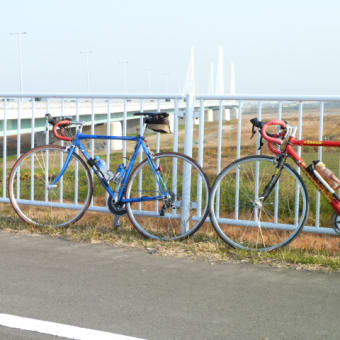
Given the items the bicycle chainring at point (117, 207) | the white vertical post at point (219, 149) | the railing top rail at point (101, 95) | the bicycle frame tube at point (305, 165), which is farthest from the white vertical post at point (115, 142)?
the bicycle frame tube at point (305, 165)

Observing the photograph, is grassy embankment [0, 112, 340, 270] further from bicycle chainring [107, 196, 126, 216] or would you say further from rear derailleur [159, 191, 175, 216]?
rear derailleur [159, 191, 175, 216]

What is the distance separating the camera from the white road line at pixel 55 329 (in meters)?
3.18

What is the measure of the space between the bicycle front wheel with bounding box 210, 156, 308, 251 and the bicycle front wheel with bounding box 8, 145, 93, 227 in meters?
1.37

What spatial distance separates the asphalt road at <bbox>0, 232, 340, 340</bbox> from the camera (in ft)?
10.9

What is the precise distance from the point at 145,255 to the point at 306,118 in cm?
201

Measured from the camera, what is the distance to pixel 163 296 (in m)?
3.87

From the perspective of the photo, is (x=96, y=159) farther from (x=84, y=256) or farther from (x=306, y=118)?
(x=306, y=118)

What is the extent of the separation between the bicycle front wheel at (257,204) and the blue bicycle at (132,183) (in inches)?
9.1

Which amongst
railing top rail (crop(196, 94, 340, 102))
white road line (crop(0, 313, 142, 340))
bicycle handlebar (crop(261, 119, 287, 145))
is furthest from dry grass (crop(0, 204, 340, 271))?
white road line (crop(0, 313, 142, 340))

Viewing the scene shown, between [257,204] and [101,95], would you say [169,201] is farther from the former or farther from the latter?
[101,95]

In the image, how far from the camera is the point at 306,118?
552 centimetres

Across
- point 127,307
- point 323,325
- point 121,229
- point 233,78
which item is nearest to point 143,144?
point 121,229

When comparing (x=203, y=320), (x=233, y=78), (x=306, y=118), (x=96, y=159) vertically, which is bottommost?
(x=203, y=320)

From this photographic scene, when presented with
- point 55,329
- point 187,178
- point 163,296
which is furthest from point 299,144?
point 55,329
